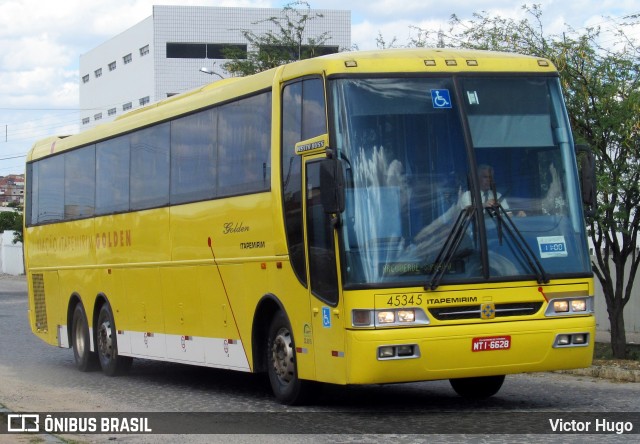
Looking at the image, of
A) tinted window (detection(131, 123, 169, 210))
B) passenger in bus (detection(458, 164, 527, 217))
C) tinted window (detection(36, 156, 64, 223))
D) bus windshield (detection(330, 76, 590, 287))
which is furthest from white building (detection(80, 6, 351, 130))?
passenger in bus (detection(458, 164, 527, 217))

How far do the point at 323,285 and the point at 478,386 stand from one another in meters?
2.66

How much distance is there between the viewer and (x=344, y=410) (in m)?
12.1

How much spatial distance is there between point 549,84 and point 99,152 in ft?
28.3

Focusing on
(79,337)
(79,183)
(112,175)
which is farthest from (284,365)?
(79,183)

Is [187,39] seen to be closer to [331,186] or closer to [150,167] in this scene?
[150,167]

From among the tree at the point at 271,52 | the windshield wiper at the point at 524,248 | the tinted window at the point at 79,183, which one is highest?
the tree at the point at 271,52

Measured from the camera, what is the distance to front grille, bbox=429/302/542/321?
36.0ft

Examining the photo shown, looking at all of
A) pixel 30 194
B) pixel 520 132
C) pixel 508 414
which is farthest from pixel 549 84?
pixel 30 194

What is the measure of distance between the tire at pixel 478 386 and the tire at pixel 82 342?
296 inches

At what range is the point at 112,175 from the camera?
58.6 feet

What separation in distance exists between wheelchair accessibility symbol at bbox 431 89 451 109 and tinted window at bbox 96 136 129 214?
6864 mm

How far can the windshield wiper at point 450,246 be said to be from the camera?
35.9 feet

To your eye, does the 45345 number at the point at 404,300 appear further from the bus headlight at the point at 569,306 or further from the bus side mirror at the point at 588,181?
the bus side mirror at the point at 588,181

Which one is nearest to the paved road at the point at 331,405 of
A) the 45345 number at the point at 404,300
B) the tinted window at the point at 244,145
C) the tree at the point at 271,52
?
the 45345 number at the point at 404,300
